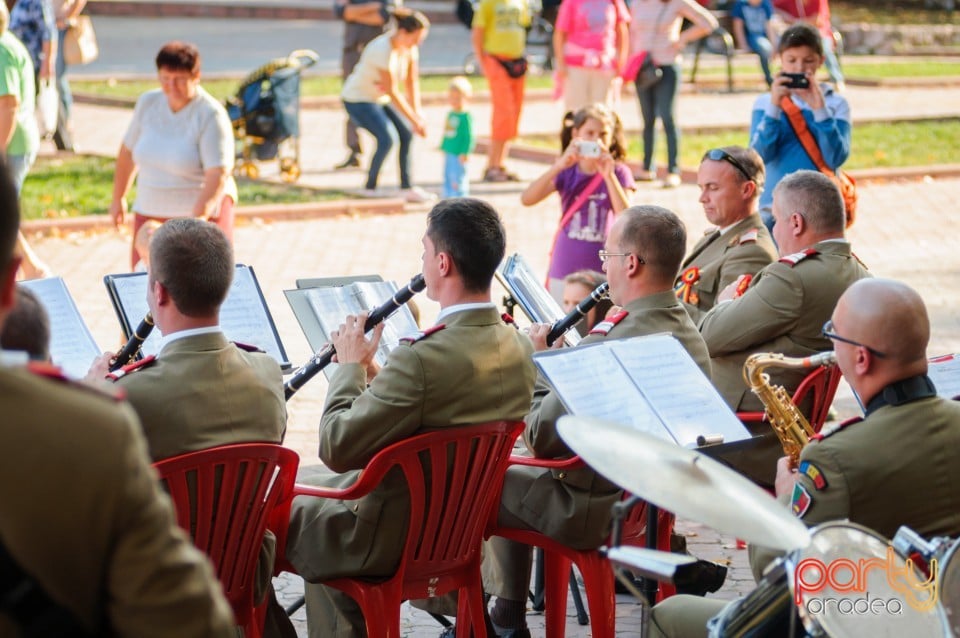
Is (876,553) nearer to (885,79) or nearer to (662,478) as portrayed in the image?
(662,478)

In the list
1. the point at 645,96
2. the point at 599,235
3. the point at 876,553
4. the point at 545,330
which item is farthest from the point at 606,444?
the point at 645,96

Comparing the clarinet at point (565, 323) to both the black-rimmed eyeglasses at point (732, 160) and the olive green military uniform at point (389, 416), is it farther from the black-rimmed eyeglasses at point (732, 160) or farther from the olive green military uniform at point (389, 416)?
the black-rimmed eyeglasses at point (732, 160)

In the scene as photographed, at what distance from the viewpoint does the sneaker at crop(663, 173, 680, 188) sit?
13.7 m

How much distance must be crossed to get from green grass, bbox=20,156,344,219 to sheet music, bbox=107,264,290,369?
688 cm

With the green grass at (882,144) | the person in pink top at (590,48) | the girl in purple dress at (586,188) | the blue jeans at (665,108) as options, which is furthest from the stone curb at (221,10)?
the girl in purple dress at (586,188)

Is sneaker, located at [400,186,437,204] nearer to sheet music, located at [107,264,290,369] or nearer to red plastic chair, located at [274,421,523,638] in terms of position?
sheet music, located at [107,264,290,369]

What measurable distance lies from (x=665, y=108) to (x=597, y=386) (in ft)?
32.6

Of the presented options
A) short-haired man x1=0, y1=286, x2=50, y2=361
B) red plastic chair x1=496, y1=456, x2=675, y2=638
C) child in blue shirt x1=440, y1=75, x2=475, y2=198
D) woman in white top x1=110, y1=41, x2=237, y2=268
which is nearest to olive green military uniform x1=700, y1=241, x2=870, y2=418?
red plastic chair x1=496, y1=456, x2=675, y2=638

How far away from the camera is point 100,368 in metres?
4.28

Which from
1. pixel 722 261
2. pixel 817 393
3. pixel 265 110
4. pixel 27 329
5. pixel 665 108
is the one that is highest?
pixel 27 329

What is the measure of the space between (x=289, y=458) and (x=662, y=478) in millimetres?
1619

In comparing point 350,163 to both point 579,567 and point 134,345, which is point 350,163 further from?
point 579,567

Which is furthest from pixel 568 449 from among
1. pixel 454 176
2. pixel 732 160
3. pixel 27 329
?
pixel 454 176

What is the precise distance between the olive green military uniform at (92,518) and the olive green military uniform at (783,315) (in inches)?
138
